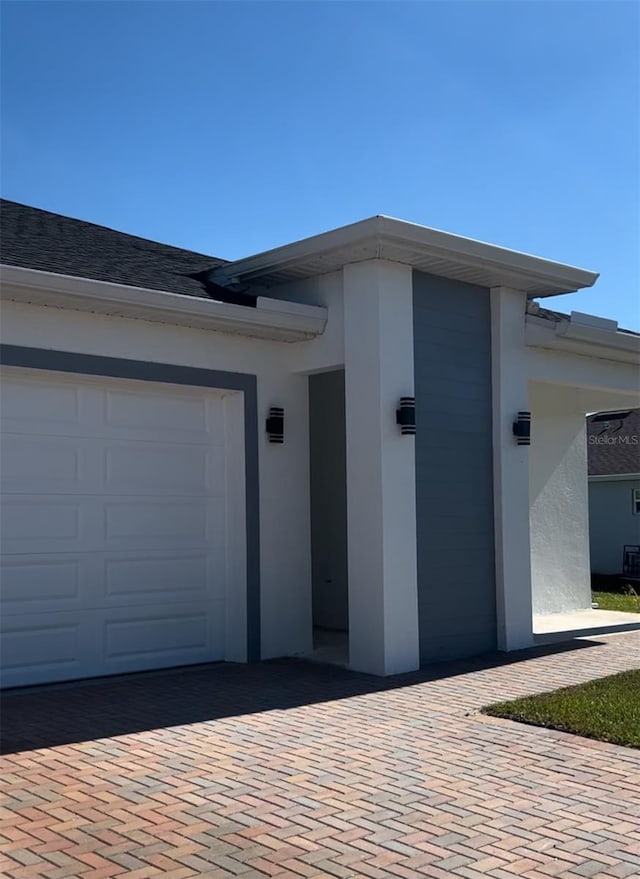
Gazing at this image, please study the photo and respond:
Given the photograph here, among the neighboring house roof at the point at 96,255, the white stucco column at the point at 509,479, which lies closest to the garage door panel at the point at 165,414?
the neighboring house roof at the point at 96,255

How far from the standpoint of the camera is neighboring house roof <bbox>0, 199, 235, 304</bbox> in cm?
854

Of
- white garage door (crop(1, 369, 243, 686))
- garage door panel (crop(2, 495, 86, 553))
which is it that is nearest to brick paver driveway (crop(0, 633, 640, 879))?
white garage door (crop(1, 369, 243, 686))

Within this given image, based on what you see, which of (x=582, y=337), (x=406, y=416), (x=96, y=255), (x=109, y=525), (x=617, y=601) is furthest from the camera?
(x=617, y=601)

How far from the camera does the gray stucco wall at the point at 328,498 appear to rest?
40.0 ft

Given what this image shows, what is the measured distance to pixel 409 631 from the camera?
911 centimetres

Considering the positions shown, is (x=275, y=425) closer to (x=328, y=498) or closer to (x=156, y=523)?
(x=156, y=523)

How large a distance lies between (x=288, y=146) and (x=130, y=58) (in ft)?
6.06

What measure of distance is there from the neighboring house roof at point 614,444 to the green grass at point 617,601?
8.98m

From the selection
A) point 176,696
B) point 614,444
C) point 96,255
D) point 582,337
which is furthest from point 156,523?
point 614,444

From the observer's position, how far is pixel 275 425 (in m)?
9.83

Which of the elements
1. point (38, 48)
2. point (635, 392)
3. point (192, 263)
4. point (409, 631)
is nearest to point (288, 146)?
point (192, 263)

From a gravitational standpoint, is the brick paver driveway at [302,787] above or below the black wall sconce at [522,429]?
below

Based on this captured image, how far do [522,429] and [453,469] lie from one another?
43.4 inches

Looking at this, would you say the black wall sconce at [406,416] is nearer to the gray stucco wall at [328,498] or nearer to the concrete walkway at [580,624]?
the gray stucco wall at [328,498]
